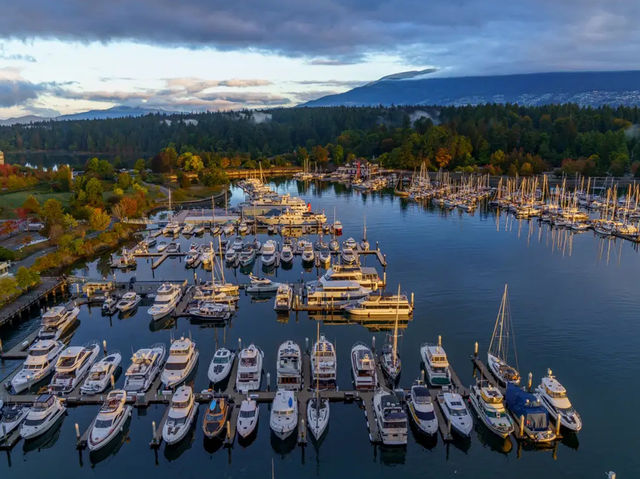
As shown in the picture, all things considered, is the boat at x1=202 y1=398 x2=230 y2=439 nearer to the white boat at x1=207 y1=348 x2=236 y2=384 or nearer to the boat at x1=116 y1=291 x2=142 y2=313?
the white boat at x1=207 y1=348 x2=236 y2=384

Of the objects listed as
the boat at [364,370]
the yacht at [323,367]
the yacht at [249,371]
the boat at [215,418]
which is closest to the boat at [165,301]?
the yacht at [249,371]

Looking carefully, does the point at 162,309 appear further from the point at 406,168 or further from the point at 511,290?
Answer: the point at 406,168

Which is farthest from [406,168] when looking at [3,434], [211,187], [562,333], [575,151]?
[3,434]

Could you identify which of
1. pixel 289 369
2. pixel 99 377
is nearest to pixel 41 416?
pixel 99 377

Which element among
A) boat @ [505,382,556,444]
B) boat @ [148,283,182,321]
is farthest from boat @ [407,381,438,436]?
boat @ [148,283,182,321]

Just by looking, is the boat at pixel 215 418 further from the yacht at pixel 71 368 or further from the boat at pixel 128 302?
the boat at pixel 128 302

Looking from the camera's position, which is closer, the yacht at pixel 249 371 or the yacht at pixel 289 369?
the yacht at pixel 249 371
